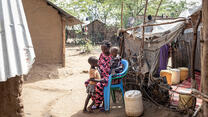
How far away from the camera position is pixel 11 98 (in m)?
2.35

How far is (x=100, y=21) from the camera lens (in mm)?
22578

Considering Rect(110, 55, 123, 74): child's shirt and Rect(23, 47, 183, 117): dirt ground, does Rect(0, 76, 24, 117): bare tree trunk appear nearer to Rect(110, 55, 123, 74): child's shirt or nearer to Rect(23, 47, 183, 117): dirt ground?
Rect(23, 47, 183, 117): dirt ground

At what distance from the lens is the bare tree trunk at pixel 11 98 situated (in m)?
2.26

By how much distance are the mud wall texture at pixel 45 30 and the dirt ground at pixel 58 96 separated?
42 centimetres

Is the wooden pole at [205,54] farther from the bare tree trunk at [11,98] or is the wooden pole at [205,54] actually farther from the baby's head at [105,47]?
the bare tree trunk at [11,98]

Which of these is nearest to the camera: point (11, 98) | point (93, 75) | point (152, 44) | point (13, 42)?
point (13, 42)

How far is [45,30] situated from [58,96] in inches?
117

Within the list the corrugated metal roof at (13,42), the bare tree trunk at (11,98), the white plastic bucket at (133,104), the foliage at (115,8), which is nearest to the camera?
the corrugated metal roof at (13,42)

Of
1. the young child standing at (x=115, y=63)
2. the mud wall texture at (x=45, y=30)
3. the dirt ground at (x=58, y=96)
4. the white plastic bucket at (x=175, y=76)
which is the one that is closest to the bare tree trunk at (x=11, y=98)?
the dirt ground at (x=58, y=96)

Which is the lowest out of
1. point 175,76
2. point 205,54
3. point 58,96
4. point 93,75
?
point 58,96

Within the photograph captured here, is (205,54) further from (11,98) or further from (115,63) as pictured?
(11,98)

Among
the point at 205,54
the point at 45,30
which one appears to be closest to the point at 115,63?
the point at 205,54

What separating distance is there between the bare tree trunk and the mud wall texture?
429cm

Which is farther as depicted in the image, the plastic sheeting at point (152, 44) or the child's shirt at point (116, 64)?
the child's shirt at point (116, 64)
